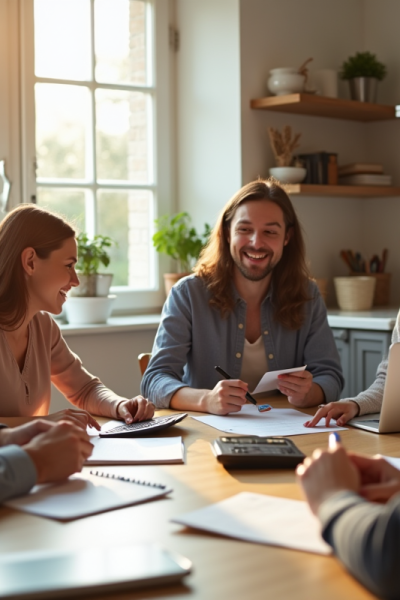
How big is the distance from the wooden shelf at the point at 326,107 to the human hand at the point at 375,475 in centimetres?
258

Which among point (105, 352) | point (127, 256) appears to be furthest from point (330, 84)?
point (105, 352)

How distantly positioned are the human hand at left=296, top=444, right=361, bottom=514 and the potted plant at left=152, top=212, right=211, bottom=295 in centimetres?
267

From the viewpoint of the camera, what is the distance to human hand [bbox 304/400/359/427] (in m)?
1.95

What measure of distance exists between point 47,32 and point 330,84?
139cm

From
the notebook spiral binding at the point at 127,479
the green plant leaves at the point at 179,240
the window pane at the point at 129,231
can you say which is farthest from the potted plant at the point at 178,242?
the notebook spiral binding at the point at 127,479

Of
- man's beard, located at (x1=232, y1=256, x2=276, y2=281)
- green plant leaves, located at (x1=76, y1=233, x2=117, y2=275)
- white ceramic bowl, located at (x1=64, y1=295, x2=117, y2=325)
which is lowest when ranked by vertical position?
white ceramic bowl, located at (x1=64, y1=295, x2=117, y2=325)

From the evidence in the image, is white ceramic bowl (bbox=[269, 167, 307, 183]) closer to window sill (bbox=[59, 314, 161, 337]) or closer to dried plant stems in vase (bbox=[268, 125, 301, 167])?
dried plant stems in vase (bbox=[268, 125, 301, 167])

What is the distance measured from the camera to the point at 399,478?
1.23m

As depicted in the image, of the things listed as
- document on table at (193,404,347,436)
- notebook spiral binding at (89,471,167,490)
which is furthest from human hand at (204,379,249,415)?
notebook spiral binding at (89,471,167,490)

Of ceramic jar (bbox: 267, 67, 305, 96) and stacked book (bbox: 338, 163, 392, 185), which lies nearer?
ceramic jar (bbox: 267, 67, 305, 96)

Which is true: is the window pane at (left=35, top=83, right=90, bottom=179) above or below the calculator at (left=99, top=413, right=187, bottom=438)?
above

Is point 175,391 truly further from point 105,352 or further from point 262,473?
point 105,352

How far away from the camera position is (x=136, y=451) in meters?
1.66

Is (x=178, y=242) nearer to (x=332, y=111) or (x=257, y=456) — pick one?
(x=332, y=111)
